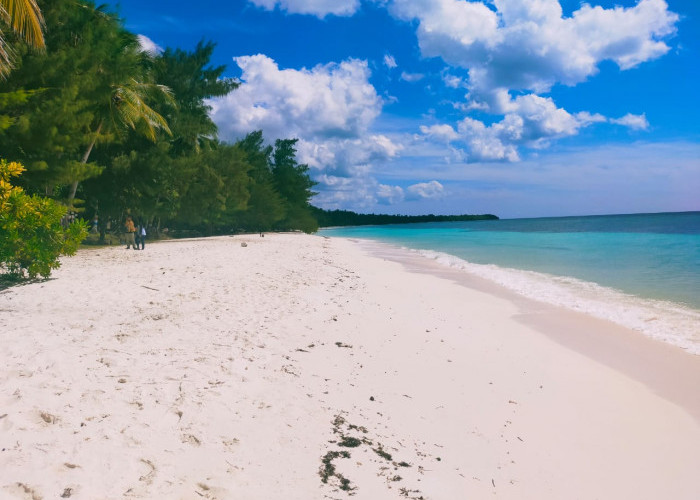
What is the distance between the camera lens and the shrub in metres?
8.51

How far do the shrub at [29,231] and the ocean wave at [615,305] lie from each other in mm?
13038

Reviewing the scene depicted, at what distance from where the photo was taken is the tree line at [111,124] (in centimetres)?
1304

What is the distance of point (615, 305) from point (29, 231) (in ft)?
49.5

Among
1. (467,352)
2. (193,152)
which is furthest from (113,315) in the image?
(193,152)

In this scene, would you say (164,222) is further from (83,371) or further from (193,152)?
(83,371)

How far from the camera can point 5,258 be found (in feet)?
28.6

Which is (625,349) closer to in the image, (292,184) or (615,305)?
(615,305)

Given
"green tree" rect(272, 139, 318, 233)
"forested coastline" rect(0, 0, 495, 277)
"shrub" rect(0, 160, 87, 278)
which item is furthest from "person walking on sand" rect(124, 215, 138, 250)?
"green tree" rect(272, 139, 318, 233)

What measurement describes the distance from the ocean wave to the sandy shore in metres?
1.10

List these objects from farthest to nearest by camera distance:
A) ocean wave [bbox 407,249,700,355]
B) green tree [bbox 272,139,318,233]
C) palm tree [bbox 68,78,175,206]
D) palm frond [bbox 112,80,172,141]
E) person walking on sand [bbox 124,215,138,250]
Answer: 1. green tree [bbox 272,139,318,233]
2. person walking on sand [bbox 124,215,138,250]
3. palm frond [bbox 112,80,172,141]
4. palm tree [bbox 68,78,175,206]
5. ocean wave [bbox 407,249,700,355]

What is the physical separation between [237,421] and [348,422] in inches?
44.8

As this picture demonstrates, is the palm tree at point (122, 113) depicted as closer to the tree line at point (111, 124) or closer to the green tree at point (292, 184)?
the tree line at point (111, 124)

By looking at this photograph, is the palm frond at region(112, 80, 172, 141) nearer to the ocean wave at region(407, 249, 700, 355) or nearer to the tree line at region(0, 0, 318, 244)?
the tree line at region(0, 0, 318, 244)

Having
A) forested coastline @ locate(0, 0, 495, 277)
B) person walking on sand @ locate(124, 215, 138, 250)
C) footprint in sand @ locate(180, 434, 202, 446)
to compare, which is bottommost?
footprint in sand @ locate(180, 434, 202, 446)
